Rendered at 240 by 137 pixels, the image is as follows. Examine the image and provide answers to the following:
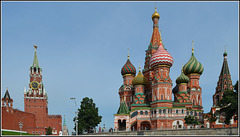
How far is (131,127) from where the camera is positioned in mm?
57094

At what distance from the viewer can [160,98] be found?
2125 inches

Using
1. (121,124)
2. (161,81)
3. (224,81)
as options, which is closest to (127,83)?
(121,124)

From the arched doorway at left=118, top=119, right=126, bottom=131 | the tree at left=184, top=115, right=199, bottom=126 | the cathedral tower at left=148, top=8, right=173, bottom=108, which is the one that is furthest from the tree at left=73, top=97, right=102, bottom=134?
the tree at left=184, top=115, right=199, bottom=126

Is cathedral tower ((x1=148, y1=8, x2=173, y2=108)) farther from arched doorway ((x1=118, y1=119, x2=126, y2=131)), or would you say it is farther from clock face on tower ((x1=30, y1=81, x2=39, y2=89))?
clock face on tower ((x1=30, y1=81, x2=39, y2=89))

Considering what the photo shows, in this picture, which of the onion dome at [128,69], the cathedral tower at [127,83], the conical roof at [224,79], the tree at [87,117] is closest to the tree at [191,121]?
the conical roof at [224,79]

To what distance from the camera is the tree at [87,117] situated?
192 ft

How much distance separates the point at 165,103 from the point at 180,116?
12.5 ft

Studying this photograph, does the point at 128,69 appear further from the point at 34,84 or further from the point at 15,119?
the point at 34,84

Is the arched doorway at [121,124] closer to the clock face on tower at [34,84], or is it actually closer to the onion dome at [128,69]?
the onion dome at [128,69]

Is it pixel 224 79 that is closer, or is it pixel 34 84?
pixel 224 79

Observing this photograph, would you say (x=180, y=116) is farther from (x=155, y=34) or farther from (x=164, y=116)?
(x=155, y=34)

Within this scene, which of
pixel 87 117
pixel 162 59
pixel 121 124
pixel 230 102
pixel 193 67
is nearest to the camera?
pixel 230 102

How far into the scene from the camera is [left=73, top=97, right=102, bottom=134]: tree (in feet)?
192

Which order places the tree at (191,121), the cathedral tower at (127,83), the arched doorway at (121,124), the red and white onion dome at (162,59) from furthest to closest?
1. the cathedral tower at (127,83)
2. the arched doorway at (121,124)
3. the red and white onion dome at (162,59)
4. the tree at (191,121)
